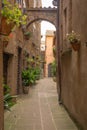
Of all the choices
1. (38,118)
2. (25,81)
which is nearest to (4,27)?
(38,118)

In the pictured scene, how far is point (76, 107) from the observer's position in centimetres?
764

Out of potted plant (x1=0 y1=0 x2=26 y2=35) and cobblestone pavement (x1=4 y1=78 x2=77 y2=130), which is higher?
potted plant (x1=0 y1=0 x2=26 y2=35)

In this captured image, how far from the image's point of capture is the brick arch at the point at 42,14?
62.4 ft

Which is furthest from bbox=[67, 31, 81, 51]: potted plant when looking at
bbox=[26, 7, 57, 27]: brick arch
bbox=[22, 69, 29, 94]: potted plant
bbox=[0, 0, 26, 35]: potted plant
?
bbox=[26, 7, 57, 27]: brick arch

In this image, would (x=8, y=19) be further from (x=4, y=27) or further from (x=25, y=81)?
(x=25, y=81)

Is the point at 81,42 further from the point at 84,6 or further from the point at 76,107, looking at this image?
the point at 76,107

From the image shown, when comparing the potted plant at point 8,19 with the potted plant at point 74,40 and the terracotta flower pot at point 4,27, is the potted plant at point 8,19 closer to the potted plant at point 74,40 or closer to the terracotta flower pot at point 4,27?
the terracotta flower pot at point 4,27

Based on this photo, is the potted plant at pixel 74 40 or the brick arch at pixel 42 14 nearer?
the potted plant at pixel 74 40

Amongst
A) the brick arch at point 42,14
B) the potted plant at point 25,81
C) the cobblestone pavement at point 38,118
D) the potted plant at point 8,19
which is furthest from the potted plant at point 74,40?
the brick arch at point 42,14

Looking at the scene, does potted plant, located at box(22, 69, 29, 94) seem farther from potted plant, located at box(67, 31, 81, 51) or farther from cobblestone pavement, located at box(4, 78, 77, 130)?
potted plant, located at box(67, 31, 81, 51)

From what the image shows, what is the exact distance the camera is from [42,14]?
63.0ft

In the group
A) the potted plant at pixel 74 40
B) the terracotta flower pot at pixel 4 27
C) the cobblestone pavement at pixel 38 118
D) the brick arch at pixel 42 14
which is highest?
the brick arch at pixel 42 14

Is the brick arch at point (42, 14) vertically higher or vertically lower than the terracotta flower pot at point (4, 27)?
higher

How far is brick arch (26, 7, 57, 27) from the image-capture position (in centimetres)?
1903
